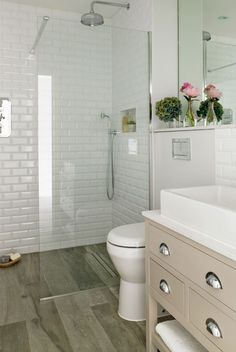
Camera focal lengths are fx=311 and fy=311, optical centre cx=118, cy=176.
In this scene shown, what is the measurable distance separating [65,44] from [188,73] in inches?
44.8

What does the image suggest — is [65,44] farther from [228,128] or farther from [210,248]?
[210,248]

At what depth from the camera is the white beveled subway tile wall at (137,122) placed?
290 cm

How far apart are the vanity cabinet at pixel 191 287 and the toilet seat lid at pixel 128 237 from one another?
0.31 meters

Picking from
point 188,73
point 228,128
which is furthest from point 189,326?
point 188,73

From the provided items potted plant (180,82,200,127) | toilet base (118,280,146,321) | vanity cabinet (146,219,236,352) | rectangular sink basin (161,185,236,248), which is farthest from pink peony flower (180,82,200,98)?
toilet base (118,280,146,321)

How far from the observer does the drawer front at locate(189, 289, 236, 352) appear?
3.67 ft

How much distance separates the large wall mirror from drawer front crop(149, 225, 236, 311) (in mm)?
1082

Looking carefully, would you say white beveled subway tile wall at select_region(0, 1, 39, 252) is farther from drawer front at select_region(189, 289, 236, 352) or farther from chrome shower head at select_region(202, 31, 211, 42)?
drawer front at select_region(189, 289, 236, 352)

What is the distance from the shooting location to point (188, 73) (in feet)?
8.97

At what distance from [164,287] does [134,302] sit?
0.66 metres

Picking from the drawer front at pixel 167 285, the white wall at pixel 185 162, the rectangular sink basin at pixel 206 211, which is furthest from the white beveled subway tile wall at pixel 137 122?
the drawer front at pixel 167 285

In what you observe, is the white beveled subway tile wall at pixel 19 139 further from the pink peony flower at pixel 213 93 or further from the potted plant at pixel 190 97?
the pink peony flower at pixel 213 93

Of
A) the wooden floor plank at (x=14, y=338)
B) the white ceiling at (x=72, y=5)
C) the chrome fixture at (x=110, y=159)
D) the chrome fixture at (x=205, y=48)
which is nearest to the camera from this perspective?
the wooden floor plank at (x=14, y=338)

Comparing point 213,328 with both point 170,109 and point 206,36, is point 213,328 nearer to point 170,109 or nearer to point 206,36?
point 170,109
